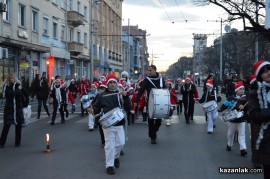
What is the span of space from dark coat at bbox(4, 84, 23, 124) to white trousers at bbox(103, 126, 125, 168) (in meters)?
3.76

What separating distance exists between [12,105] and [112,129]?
3998mm

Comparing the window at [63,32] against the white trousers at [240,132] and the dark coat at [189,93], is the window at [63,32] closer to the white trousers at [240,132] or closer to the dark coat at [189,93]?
the dark coat at [189,93]

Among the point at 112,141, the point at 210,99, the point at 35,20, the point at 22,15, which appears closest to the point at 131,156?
the point at 112,141

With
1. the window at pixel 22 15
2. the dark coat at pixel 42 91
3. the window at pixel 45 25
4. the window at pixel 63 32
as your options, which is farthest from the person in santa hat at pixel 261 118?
the window at pixel 63 32

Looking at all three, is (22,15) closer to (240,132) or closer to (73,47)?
(73,47)

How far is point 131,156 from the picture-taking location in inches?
355

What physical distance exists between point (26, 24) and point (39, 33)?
2704 millimetres

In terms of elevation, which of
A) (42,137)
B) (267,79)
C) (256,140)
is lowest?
(42,137)

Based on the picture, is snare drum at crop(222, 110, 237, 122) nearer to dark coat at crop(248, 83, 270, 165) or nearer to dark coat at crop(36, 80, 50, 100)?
dark coat at crop(248, 83, 270, 165)

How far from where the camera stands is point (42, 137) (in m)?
12.1

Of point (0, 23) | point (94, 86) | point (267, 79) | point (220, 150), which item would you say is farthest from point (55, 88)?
point (0, 23)

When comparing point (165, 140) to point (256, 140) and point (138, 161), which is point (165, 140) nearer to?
point (138, 161)

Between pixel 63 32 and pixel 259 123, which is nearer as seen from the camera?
pixel 259 123

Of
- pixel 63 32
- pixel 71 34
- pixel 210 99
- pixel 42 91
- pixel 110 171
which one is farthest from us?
pixel 71 34
